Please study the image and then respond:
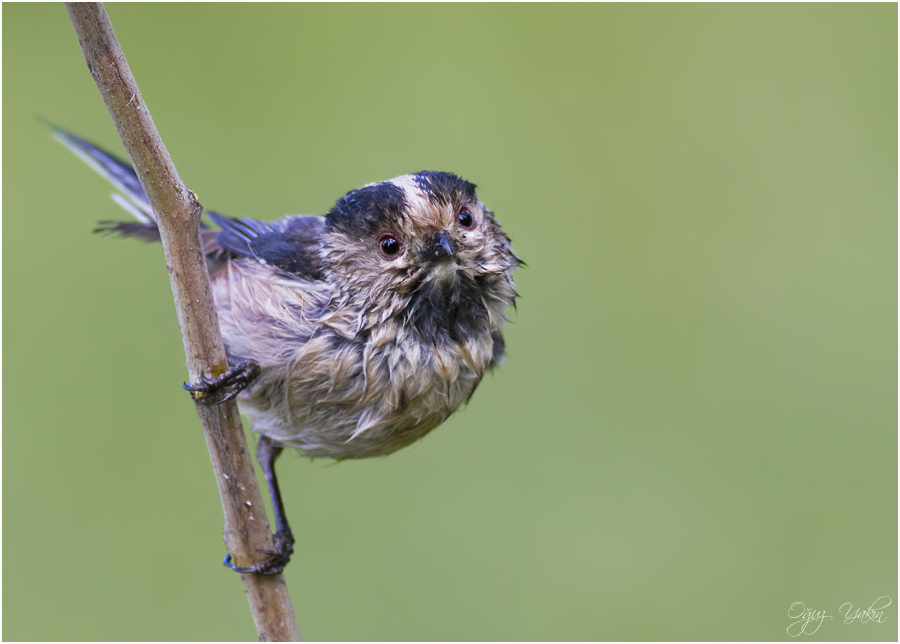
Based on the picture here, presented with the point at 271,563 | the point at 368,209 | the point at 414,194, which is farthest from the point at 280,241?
the point at 271,563

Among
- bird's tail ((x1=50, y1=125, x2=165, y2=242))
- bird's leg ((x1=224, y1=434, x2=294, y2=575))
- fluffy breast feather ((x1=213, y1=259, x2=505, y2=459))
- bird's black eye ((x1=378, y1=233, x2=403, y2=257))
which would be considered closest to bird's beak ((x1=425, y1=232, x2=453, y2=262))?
bird's black eye ((x1=378, y1=233, x2=403, y2=257))

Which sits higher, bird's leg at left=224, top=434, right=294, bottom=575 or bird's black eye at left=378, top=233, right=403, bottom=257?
bird's black eye at left=378, top=233, right=403, bottom=257

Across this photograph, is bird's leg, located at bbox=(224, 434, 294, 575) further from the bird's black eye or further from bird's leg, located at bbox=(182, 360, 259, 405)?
the bird's black eye

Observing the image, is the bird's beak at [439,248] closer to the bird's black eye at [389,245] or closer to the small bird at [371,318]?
the small bird at [371,318]

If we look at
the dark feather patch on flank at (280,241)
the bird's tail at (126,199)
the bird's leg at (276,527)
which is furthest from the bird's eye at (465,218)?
the bird's leg at (276,527)

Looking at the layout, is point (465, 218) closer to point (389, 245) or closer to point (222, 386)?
point (389, 245)

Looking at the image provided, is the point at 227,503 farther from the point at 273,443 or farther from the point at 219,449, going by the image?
the point at 273,443
